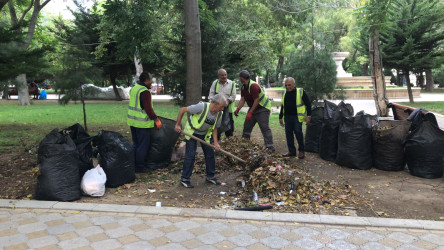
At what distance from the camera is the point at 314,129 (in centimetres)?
685

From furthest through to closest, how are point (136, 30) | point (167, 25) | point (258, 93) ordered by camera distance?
point (167, 25), point (136, 30), point (258, 93)

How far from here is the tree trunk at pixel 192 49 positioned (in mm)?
6465

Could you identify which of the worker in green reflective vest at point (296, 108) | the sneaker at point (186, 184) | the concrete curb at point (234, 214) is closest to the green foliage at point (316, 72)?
the worker in green reflective vest at point (296, 108)

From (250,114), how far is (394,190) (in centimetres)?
260

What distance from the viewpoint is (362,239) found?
10.9 ft

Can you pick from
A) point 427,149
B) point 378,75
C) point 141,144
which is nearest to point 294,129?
point 427,149

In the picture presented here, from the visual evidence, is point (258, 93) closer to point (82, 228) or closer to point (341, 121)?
point (341, 121)

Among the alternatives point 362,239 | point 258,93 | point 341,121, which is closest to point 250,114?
point 258,93

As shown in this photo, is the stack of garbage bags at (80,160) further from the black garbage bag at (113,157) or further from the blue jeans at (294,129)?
the blue jeans at (294,129)

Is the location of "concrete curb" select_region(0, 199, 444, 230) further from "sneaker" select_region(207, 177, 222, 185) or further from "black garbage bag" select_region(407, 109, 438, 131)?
"black garbage bag" select_region(407, 109, 438, 131)

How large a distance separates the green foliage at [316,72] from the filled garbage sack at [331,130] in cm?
430

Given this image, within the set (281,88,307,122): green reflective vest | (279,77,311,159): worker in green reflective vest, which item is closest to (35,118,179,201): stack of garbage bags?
(279,77,311,159): worker in green reflective vest

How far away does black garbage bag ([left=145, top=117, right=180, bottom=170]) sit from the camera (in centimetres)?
549

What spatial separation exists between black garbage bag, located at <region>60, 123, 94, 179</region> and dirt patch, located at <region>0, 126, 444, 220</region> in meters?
0.40
